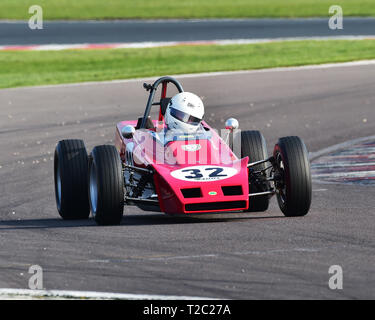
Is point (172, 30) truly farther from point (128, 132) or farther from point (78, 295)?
point (78, 295)

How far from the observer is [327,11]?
38781mm

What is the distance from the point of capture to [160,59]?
92.0ft

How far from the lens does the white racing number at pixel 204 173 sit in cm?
1010

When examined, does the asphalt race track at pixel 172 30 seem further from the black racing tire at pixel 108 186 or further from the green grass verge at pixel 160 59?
the black racing tire at pixel 108 186

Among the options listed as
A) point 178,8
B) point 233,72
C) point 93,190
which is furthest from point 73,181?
point 178,8

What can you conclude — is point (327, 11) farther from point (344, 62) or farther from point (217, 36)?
point (344, 62)

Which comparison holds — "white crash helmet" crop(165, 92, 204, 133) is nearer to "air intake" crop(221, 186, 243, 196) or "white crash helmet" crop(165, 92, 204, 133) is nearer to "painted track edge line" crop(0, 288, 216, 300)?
"air intake" crop(221, 186, 243, 196)

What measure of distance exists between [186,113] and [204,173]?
135 cm

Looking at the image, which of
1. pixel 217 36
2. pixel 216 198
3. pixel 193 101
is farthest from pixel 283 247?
pixel 217 36

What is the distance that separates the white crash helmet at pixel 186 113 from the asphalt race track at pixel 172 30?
66.8 feet

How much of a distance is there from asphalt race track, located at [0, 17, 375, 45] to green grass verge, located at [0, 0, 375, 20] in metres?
1.53

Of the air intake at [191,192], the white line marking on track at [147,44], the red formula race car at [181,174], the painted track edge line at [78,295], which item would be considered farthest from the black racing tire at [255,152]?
the white line marking on track at [147,44]

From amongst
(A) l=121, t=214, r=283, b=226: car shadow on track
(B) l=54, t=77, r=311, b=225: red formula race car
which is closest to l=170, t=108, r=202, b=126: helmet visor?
(B) l=54, t=77, r=311, b=225: red formula race car
